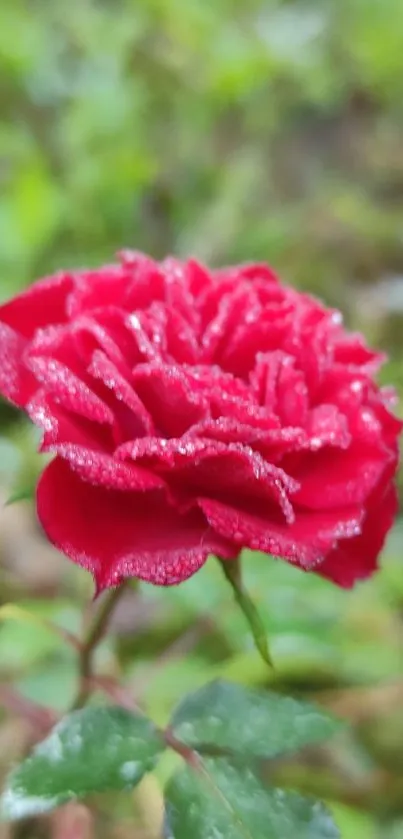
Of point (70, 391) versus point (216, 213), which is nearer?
point (70, 391)

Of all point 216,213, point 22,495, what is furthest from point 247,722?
point 216,213

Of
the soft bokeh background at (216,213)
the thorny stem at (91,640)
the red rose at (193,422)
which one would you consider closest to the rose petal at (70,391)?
the red rose at (193,422)

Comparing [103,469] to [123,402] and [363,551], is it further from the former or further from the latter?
[363,551]

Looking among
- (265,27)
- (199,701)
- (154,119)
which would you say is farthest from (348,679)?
(265,27)

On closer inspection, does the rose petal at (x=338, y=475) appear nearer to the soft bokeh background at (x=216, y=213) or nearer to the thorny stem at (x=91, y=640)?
the thorny stem at (x=91, y=640)

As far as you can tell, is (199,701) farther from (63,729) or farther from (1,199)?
(1,199)

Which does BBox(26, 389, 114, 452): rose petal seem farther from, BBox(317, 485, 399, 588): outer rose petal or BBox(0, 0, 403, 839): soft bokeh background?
BBox(0, 0, 403, 839): soft bokeh background
